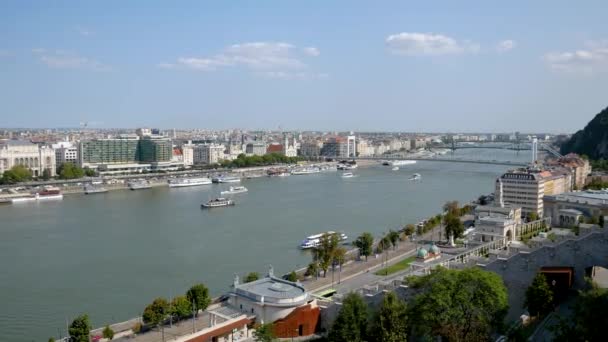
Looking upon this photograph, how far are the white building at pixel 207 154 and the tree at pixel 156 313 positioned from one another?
24.2 metres

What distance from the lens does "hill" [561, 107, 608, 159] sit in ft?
79.6

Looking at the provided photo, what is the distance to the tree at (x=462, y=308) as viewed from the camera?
3.60m

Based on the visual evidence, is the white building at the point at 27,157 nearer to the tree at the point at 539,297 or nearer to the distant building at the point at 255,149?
the distant building at the point at 255,149

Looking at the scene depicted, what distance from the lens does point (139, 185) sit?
1984 centimetres

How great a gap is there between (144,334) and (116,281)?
222cm

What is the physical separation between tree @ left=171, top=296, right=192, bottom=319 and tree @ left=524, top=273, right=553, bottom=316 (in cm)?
299

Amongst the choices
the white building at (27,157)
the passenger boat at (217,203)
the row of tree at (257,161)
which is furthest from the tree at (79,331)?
the row of tree at (257,161)

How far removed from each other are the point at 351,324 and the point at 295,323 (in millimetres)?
911

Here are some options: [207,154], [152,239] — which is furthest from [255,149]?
[152,239]

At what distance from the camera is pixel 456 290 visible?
3.69m

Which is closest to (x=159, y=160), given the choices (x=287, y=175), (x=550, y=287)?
(x=287, y=175)

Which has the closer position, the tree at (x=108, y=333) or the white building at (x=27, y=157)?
the tree at (x=108, y=333)

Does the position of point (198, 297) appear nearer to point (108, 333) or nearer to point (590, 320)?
point (108, 333)

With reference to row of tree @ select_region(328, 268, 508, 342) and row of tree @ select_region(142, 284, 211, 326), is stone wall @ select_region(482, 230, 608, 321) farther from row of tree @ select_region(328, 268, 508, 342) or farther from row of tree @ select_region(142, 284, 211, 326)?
row of tree @ select_region(142, 284, 211, 326)
